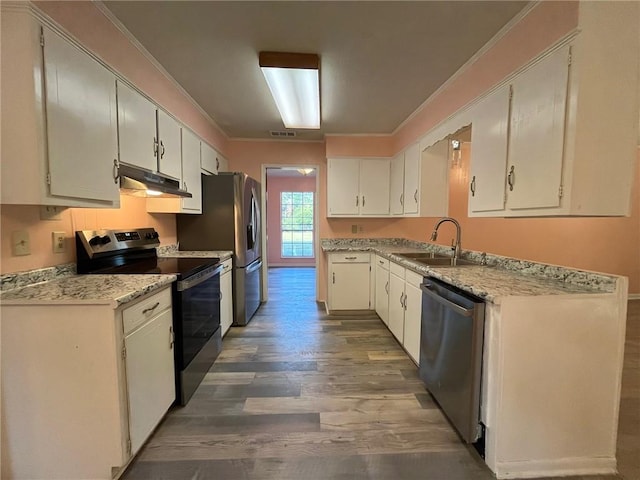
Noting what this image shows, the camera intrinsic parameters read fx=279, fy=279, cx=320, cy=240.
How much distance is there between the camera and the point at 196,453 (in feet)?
5.18

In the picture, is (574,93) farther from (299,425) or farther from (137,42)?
(137,42)

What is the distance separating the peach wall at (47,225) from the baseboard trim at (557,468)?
2.69 m

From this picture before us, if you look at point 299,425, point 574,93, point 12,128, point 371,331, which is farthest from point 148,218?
point 574,93

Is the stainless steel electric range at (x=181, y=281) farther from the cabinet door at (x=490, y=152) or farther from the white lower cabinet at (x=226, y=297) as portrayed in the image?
the cabinet door at (x=490, y=152)

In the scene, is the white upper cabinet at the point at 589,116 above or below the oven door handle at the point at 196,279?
above

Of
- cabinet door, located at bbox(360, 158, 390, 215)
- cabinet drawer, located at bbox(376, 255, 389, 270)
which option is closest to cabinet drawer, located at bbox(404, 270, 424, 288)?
cabinet drawer, located at bbox(376, 255, 389, 270)

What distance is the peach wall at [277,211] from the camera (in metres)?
7.79

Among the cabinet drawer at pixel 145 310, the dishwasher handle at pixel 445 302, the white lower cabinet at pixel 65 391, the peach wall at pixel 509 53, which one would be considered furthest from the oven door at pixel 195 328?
the peach wall at pixel 509 53

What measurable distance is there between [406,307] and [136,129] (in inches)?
103

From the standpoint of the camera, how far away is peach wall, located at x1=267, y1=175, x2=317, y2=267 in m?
7.79

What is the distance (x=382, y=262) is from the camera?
11.1ft

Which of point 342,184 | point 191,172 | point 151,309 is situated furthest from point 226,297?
point 342,184

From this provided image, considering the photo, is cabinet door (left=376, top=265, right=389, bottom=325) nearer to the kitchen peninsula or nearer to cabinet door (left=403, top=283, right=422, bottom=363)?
cabinet door (left=403, top=283, right=422, bottom=363)

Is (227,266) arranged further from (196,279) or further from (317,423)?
(317,423)
